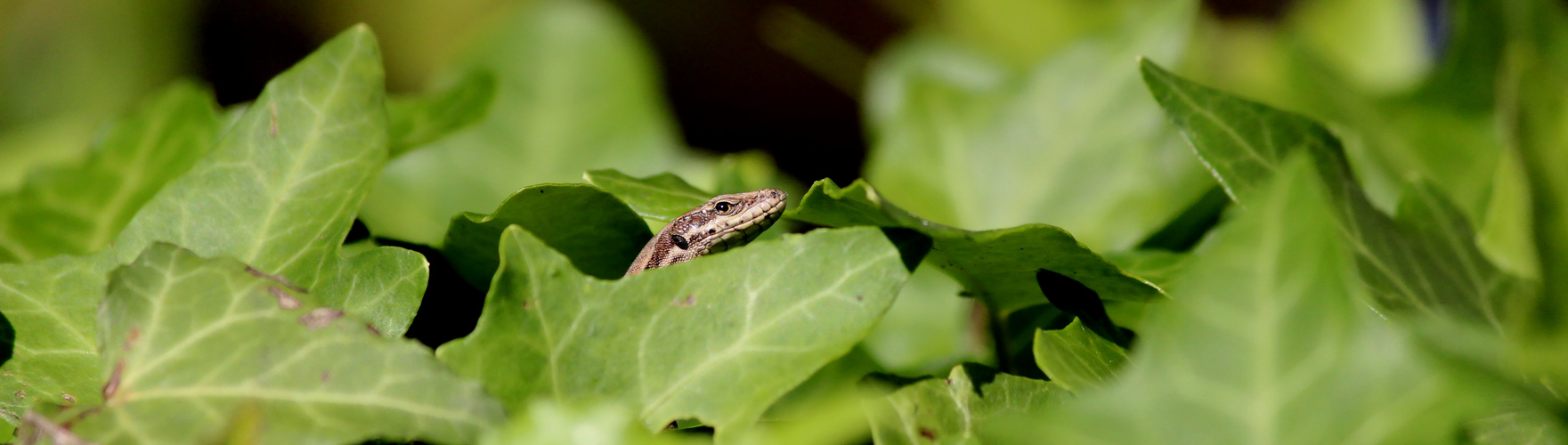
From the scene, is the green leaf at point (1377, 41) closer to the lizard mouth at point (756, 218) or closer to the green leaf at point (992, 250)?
the lizard mouth at point (756, 218)

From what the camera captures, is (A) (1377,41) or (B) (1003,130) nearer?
(B) (1003,130)

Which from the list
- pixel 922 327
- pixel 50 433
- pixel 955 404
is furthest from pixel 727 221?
pixel 50 433

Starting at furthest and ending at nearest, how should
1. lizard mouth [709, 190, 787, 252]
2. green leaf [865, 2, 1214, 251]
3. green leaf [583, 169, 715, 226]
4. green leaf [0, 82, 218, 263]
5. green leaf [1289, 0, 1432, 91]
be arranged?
green leaf [1289, 0, 1432, 91]
green leaf [865, 2, 1214, 251]
lizard mouth [709, 190, 787, 252]
green leaf [0, 82, 218, 263]
green leaf [583, 169, 715, 226]

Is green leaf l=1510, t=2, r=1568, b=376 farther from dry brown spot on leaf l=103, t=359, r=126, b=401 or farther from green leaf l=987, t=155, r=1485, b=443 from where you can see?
dry brown spot on leaf l=103, t=359, r=126, b=401

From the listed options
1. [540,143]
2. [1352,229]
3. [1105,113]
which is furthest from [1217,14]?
[1352,229]

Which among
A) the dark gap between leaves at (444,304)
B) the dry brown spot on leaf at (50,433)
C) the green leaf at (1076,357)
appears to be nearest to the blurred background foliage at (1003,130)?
the dark gap between leaves at (444,304)

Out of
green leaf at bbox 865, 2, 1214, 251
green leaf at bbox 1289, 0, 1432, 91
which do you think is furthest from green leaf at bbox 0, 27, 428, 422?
green leaf at bbox 1289, 0, 1432, 91

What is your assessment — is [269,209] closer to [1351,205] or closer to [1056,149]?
[1351,205]
